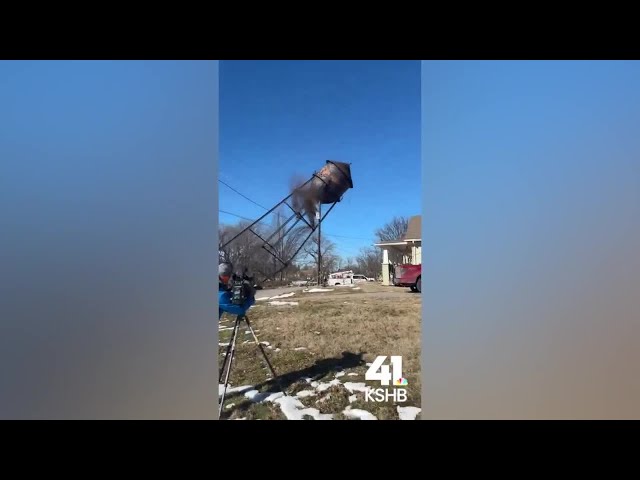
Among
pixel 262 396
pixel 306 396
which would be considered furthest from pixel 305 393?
pixel 262 396

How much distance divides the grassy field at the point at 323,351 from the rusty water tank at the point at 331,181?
72 centimetres

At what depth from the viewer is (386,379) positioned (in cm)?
168

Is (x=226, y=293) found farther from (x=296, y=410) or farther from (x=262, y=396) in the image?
(x=296, y=410)

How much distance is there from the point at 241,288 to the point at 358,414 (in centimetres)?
107

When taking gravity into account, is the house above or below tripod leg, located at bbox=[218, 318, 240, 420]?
above

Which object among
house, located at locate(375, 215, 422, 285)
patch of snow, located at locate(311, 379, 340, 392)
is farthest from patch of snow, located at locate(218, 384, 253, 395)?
house, located at locate(375, 215, 422, 285)

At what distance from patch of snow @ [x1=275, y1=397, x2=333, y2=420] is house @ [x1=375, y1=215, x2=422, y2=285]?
40.5 inches

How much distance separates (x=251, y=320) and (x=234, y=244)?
1.86 ft

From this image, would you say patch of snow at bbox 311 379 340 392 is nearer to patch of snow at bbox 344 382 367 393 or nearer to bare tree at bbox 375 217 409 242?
patch of snow at bbox 344 382 367 393

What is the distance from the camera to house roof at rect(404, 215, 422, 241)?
1648 mm

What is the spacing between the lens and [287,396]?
5.53 feet
